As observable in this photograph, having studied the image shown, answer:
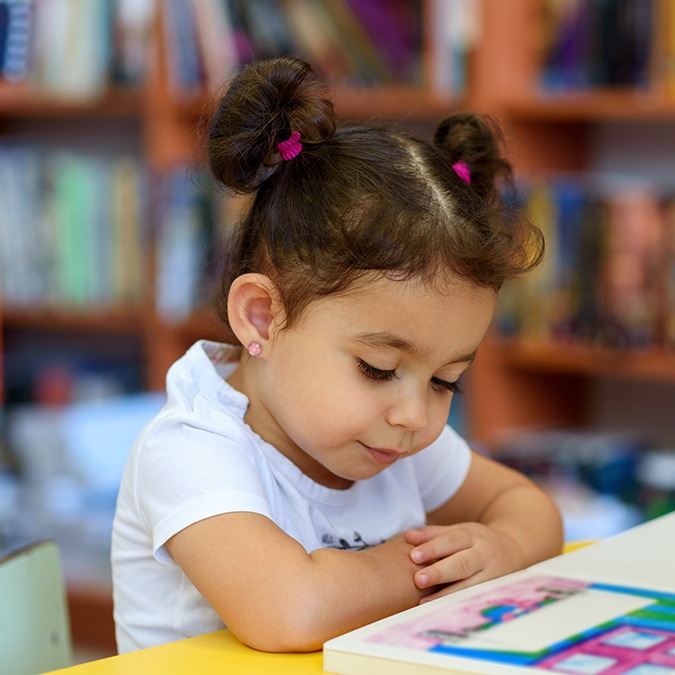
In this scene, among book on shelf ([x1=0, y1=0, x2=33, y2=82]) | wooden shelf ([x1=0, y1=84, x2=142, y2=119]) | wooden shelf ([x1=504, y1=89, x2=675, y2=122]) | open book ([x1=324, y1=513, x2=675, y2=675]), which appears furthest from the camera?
wooden shelf ([x1=0, y1=84, x2=142, y2=119])

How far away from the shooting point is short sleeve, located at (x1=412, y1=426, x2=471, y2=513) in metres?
1.18

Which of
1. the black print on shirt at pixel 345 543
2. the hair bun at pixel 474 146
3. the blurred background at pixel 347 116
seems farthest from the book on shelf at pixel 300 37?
the black print on shirt at pixel 345 543

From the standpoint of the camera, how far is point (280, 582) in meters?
0.84

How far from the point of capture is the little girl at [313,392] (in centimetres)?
87

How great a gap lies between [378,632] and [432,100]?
1.72 m

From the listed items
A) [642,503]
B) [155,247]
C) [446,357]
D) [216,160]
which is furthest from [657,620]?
[155,247]

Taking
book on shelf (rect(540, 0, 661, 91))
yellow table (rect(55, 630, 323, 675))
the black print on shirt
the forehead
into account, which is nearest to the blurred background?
book on shelf (rect(540, 0, 661, 91))

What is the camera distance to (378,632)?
2.41 ft

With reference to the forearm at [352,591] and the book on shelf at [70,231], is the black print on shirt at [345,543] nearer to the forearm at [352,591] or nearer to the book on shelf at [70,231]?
the forearm at [352,591]

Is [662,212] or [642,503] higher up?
[662,212]

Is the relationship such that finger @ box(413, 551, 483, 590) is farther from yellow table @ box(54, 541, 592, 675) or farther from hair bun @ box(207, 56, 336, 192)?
hair bun @ box(207, 56, 336, 192)

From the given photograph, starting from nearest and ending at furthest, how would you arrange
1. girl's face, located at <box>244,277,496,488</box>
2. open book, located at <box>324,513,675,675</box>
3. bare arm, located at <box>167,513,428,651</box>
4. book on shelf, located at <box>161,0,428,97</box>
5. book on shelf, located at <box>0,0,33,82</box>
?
open book, located at <box>324,513,675,675</box>, bare arm, located at <box>167,513,428,651</box>, girl's face, located at <box>244,277,496,488</box>, book on shelf, located at <box>0,0,33,82</box>, book on shelf, located at <box>161,0,428,97</box>

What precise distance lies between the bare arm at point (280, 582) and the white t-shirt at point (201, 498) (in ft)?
0.07

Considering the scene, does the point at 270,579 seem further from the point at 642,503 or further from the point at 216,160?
the point at 642,503
